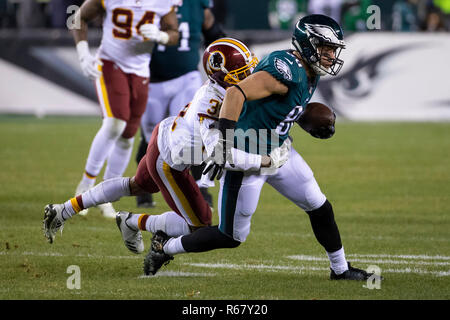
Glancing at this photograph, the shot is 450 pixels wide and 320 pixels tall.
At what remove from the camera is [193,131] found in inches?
201

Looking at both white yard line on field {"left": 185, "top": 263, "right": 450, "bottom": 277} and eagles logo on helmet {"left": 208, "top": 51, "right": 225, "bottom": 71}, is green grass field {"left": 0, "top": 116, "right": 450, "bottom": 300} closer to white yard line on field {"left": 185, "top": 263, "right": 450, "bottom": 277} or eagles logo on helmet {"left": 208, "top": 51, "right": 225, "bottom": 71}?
white yard line on field {"left": 185, "top": 263, "right": 450, "bottom": 277}

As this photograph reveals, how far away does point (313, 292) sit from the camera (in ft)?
15.2

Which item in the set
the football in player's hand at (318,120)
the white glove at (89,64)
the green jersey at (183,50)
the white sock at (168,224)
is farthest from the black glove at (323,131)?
the green jersey at (183,50)

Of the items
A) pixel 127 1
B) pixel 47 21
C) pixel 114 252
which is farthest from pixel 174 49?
pixel 47 21

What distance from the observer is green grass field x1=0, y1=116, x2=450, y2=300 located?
4.71 m

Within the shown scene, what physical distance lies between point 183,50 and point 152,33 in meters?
0.94

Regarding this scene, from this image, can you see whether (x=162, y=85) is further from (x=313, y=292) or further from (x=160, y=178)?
(x=313, y=292)

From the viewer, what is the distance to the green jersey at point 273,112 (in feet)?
15.1

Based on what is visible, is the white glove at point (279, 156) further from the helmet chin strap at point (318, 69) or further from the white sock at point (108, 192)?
the white sock at point (108, 192)

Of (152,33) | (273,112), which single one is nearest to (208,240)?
(273,112)

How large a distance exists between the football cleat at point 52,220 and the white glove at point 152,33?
6.49ft

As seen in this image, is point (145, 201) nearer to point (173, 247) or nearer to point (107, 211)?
point (107, 211)
